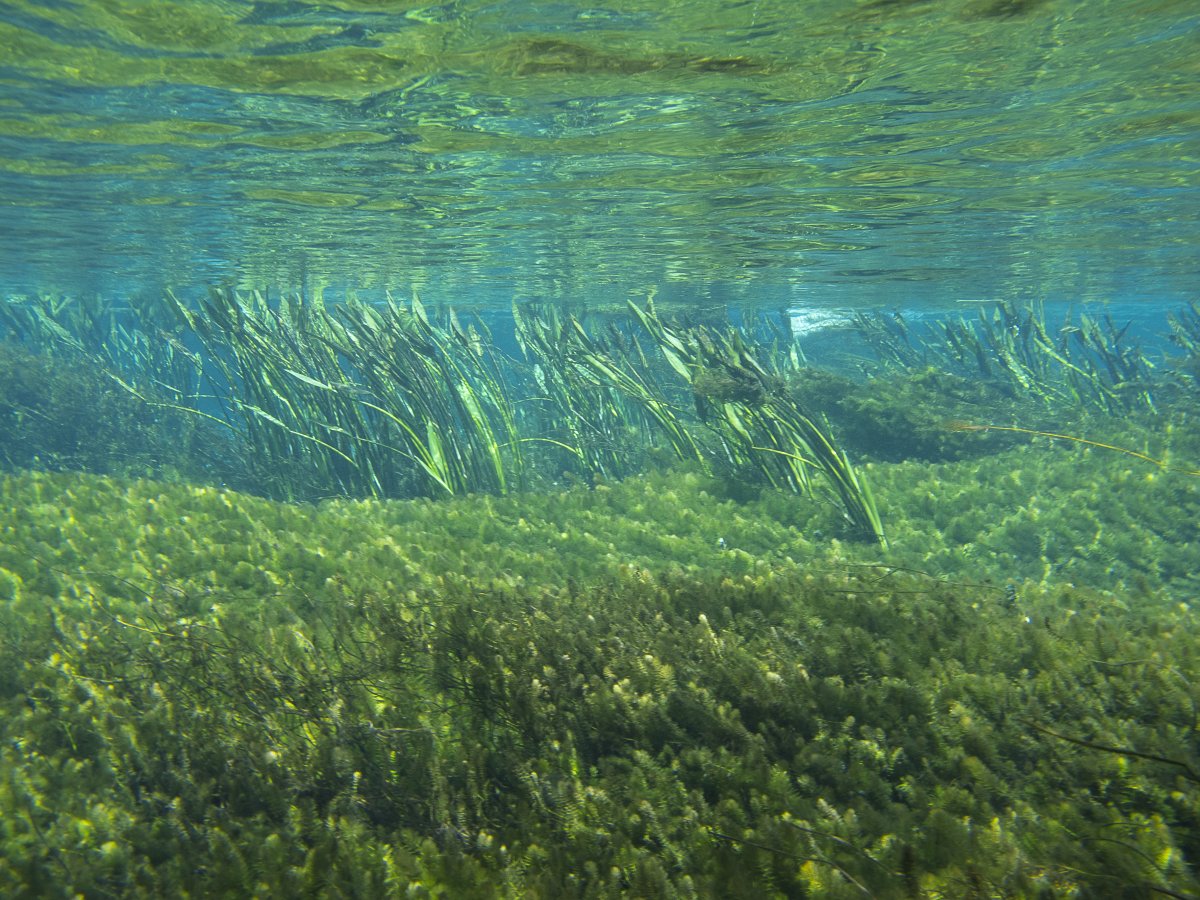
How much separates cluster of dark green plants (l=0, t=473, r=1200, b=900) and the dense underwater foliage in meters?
0.02

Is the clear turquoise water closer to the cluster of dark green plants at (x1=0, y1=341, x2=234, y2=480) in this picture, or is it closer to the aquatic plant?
the aquatic plant

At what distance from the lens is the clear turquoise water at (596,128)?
8.38m

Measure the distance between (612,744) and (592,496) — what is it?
7986 millimetres

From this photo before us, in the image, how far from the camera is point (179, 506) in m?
10.1

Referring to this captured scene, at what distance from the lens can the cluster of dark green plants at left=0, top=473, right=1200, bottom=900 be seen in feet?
10.3

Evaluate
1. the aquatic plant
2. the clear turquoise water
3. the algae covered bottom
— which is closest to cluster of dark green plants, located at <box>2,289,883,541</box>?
the aquatic plant

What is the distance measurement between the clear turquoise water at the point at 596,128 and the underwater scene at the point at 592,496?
103 mm

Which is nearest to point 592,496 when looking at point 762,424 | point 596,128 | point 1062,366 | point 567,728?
point 762,424

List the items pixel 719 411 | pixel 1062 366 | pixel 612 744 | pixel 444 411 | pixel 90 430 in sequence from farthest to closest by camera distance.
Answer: pixel 1062 366 < pixel 90 430 < pixel 444 411 < pixel 719 411 < pixel 612 744

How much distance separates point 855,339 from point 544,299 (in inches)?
730

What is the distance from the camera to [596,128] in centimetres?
1166

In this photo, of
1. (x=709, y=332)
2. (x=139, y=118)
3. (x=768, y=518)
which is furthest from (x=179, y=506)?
(x=709, y=332)

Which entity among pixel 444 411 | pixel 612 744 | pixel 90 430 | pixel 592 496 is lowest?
pixel 90 430

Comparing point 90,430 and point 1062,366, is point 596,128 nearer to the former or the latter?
point 90,430
